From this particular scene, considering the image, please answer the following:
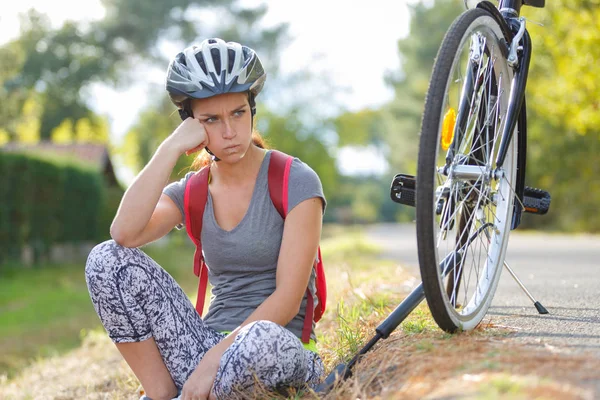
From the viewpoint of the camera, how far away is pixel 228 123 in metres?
2.99

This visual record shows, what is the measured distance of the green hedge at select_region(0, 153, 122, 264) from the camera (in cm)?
1513

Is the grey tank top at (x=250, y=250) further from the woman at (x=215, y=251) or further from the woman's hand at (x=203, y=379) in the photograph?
the woman's hand at (x=203, y=379)

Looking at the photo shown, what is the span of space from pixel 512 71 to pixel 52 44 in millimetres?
32871

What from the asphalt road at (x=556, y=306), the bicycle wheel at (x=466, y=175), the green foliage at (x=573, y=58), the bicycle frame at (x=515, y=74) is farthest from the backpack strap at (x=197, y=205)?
the green foliage at (x=573, y=58)

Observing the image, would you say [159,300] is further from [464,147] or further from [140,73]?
[140,73]

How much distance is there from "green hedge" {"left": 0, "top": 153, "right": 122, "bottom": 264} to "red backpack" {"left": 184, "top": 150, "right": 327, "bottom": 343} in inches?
497

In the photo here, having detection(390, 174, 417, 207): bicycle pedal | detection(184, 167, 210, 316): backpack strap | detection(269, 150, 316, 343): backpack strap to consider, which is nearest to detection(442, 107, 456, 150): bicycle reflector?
detection(390, 174, 417, 207): bicycle pedal

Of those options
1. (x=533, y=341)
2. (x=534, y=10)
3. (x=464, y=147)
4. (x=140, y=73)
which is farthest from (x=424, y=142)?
(x=140, y=73)

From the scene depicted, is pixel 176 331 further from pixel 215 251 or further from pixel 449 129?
pixel 449 129

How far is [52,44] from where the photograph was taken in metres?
33.3

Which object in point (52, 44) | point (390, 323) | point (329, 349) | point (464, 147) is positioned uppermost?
point (52, 44)

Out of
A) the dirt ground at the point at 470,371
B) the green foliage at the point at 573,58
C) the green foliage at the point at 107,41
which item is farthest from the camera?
the green foliage at the point at 107,41

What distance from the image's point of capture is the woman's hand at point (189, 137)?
2998mm

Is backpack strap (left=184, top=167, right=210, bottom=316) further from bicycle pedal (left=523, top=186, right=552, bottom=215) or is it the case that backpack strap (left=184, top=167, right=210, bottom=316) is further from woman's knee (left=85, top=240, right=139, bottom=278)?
bicycle pedal (left=523, top=186, right=552, bottom=215)
